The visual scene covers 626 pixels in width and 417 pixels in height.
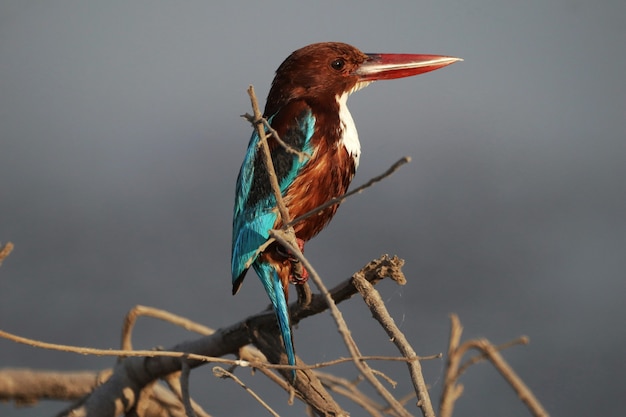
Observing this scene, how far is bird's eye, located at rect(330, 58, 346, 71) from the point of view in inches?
84.8

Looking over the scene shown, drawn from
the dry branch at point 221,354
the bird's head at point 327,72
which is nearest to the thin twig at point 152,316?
the dry branch at point 221,354

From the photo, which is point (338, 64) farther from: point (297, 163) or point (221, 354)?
point (221, 354)

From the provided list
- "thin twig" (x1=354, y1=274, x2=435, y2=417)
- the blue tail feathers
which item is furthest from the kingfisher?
"thin twig" (x1=354, y1=274, x2=435, y2=417)

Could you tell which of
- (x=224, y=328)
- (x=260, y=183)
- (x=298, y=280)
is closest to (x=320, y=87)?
(x=260, y=183)

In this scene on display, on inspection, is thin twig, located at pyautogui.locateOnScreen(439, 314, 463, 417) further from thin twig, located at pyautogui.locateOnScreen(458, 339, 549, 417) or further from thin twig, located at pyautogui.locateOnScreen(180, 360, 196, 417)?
thin twig, located at pyautogui.locateOnScreen(180, 360, 196, 417)

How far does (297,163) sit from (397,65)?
1.60 feet

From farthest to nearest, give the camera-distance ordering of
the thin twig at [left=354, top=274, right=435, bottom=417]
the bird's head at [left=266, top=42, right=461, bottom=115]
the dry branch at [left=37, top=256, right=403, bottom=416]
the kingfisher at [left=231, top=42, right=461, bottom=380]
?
the bird's head at [left=266, top=42, right=461, bottom=115] < the kingfisher at [left=231, top=42, right=461, bottom=380] < the dry branch at [left=37, top=256, right=403, bottom=416] < the thin twig at [left=354, top=274, right=435, bottom=417]

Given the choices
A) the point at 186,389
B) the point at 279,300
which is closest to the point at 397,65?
the point at 279,300

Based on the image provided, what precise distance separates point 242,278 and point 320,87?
529mm

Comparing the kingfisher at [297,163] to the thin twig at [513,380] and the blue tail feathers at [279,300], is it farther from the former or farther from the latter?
the thin twig at [513,380]

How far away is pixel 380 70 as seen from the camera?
7.27 ft

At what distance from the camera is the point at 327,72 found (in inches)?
84.0

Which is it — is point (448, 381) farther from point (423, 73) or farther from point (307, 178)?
point (423, 73)

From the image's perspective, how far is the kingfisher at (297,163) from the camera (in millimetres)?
1952
